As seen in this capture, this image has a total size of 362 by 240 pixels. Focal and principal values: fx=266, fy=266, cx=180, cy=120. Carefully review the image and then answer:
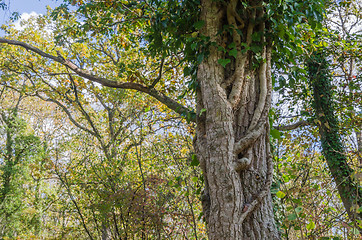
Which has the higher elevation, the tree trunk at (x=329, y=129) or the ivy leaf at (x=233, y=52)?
the tree trunk at (x=329, y=129)

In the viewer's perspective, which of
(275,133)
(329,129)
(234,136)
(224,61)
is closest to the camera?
(234,136)

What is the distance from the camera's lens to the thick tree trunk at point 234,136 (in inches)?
69.9

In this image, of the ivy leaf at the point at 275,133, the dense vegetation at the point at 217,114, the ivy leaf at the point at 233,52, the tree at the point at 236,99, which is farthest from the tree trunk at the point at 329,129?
the ivy leaf at the point at 233,52

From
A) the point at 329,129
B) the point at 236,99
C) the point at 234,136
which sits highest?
the point at 329,129

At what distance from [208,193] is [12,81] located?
28.4 feet

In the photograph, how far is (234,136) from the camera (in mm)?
1967

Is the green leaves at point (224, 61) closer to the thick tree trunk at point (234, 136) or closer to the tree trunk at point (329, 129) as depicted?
the thick tree trunk at point (234, 136)

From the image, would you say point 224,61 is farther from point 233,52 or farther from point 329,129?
point 329,129

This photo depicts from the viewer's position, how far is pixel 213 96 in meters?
2.04

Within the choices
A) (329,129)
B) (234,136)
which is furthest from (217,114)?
(329,129)

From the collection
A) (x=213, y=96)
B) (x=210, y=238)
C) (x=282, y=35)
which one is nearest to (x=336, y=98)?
(x=282, y=35)

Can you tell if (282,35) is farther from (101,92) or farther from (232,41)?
(101,92)

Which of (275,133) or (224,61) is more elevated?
(224,61)

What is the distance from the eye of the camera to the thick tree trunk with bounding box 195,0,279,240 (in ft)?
5.82
